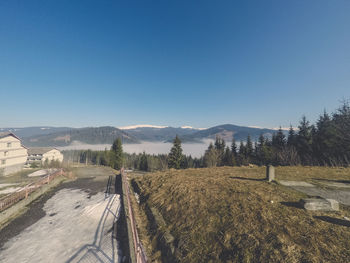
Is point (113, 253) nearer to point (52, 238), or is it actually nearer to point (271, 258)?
point (52, 238)

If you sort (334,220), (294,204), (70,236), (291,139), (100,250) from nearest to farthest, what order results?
(334,220) → (100,250) → (294,204) → (70,236) → (291,139)

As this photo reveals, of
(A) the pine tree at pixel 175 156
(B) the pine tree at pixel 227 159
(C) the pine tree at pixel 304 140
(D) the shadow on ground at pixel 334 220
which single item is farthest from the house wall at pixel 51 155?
(C) the pine tree at pixel 304 140

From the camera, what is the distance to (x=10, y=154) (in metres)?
39.2

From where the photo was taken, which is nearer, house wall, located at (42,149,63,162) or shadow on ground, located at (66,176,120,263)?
shadow on ground, located at (66,176,120,263)

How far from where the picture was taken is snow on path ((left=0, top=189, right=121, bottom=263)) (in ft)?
16.3

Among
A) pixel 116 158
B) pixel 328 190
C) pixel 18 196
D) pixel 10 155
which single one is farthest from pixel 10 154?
pixel 328 190

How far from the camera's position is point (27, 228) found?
6711mm

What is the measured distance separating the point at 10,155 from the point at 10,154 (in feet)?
0.92

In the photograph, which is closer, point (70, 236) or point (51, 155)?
point (70, 236)

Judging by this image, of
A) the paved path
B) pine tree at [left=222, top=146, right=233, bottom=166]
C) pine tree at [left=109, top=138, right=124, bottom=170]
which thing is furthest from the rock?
pine tree at [left=109, top=138, right=124, bottom=170]

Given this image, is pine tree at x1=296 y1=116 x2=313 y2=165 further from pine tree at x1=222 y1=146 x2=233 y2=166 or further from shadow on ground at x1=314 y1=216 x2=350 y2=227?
shadow on ground at x1=314 y1=216 x2=350 y2=227

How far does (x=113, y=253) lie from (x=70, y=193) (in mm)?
8119

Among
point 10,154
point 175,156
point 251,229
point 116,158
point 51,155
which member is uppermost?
point 251,229

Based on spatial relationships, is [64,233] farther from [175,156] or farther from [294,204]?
[175,156]
